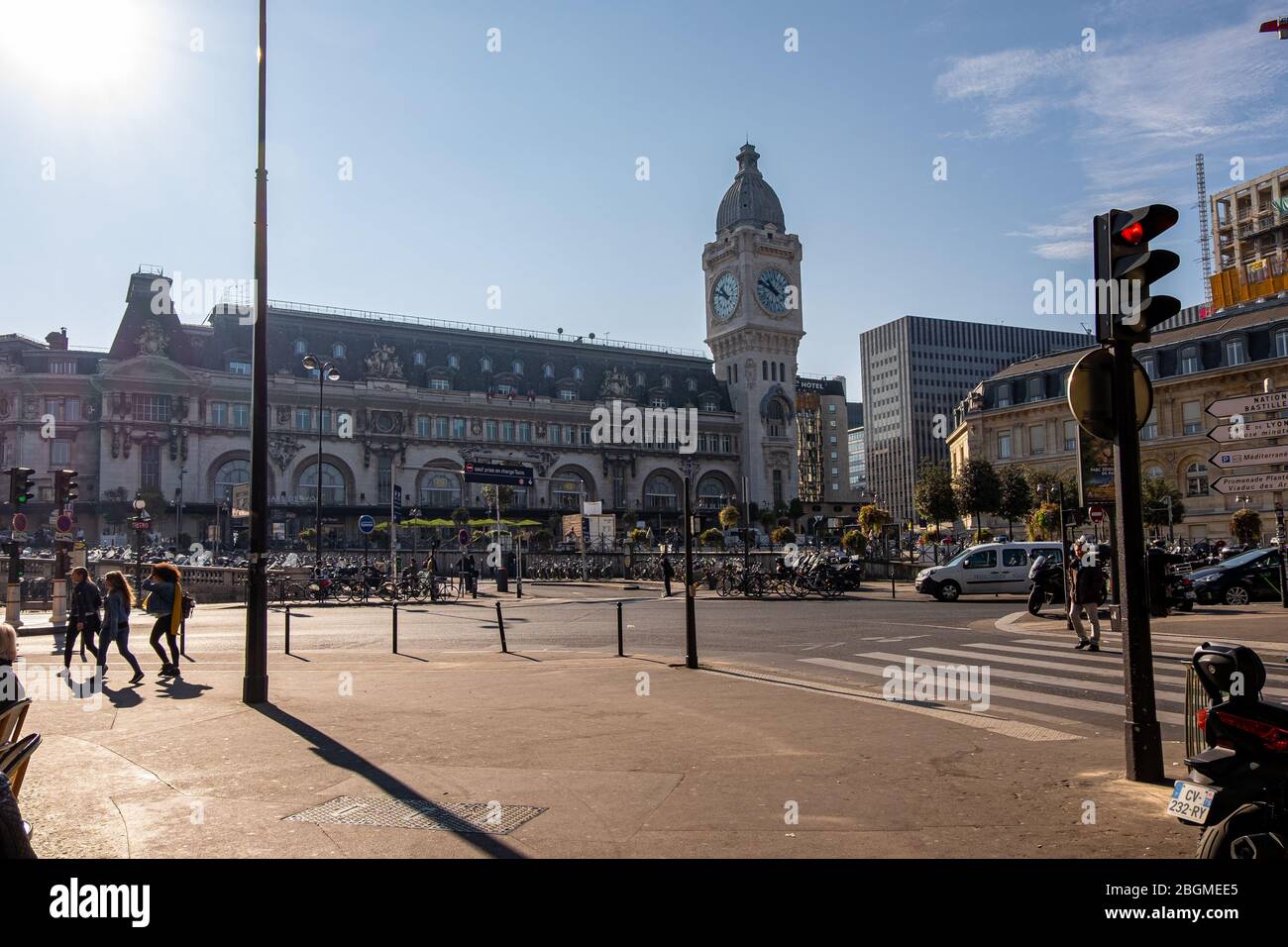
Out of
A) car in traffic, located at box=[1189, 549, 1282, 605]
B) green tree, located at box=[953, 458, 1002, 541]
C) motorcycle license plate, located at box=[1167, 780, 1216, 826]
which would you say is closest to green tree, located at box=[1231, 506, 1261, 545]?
car in traffic, located at box=[1189, 549, 1282, 605]

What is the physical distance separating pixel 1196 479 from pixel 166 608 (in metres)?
62.1

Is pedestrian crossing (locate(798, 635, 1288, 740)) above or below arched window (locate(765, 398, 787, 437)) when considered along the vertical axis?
below

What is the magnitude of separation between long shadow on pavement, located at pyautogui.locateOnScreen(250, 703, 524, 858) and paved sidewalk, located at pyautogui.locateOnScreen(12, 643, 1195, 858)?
1.0 inches

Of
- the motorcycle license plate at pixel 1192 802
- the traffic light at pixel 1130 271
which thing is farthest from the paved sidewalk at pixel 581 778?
the traffic light at pixel 1130 271

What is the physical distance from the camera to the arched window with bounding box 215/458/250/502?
7506 centimetres

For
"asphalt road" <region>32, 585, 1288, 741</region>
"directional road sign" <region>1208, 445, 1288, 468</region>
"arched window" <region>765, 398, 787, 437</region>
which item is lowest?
"asphalt road" <region>32, 585, 1288, 741</region>

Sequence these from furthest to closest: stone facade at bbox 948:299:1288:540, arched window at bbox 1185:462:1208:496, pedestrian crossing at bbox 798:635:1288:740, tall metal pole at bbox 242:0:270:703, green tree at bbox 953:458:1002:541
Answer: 1. arched window at bbox 1185:462:1208:496
2. green tree at bbox 953:458:1002:541
3. stone facade at bbox 948:299:1288:540
4. tall metal pole at bbox 242:0:270:703
5. pedestrian crossing at bbox 798:635:1288:740

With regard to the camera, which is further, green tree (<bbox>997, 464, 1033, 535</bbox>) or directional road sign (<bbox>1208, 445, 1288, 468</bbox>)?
green tree (<bbox>997, 464, 1033, 535</bbox>)

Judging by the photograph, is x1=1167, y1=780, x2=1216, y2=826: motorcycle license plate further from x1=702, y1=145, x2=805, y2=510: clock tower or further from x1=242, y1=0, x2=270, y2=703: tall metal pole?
x1=702, y1=145, x2=805, y2=510: clock tower

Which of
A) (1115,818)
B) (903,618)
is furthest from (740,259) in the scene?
(1115,818)

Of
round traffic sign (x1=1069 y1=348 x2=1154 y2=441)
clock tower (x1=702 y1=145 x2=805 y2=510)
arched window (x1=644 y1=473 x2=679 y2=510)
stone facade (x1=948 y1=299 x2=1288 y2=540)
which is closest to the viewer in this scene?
round traffic sign (x1=1069 y1=348 x2=1154 y2=441)
